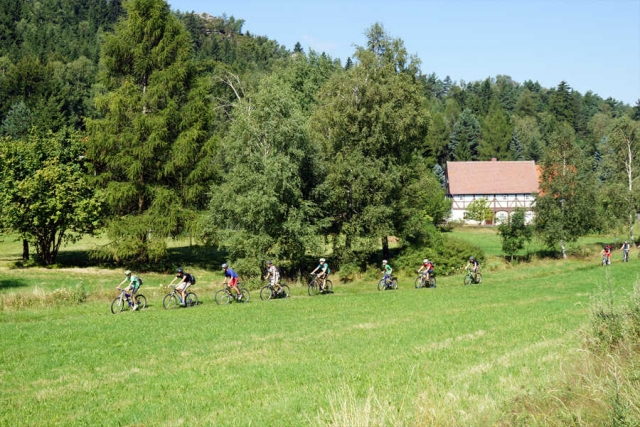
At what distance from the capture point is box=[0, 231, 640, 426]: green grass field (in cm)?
1064

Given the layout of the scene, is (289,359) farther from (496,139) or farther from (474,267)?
(496,139)

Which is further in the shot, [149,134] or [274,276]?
[149,134]

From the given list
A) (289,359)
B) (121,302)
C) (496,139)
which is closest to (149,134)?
(121,302)

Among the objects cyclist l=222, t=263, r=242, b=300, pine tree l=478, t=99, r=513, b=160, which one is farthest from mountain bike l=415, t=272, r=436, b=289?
pine tree l=478, t=99, r=513, b=160

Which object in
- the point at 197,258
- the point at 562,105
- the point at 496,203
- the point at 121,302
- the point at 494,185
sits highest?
the point at 562,105

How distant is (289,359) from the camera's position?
15930 mm

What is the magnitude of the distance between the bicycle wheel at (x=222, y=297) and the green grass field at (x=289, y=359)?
1.13 meters

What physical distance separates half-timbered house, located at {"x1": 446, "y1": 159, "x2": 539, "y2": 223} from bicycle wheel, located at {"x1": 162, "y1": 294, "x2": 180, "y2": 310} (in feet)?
223

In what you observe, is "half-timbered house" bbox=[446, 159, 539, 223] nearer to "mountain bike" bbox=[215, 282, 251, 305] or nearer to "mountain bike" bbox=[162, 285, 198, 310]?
"mountain bike" bbox=[215, 282, 251, 305]

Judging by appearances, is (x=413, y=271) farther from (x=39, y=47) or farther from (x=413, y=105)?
(x=39, y=47)

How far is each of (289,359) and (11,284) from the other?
2659 cm

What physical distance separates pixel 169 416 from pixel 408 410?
4.63 metres

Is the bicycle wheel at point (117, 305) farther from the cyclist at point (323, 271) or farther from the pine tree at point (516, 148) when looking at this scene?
the pine tree at point (516, 148)


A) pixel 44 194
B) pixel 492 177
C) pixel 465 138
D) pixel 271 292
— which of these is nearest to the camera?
pixel 271 292
